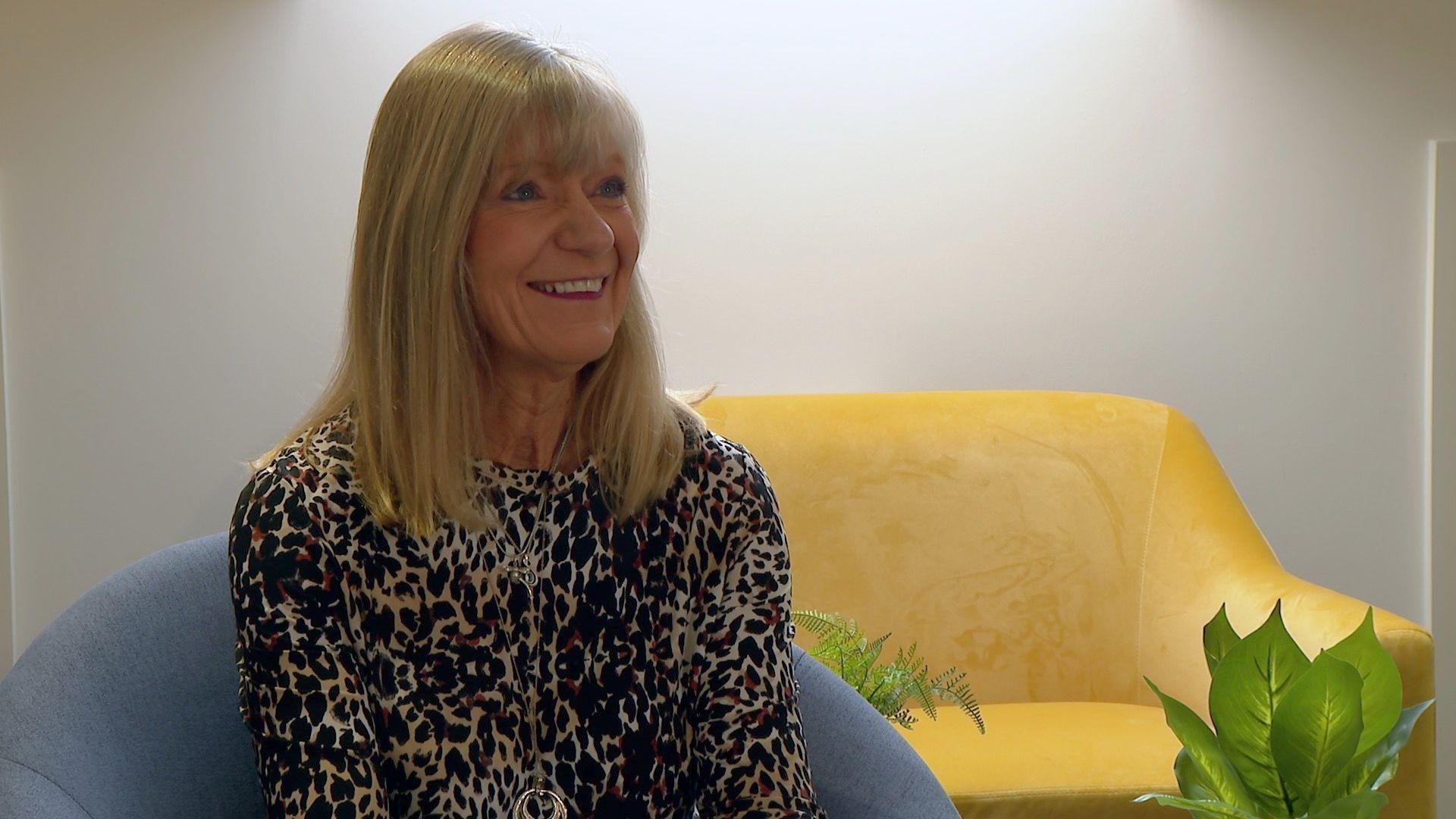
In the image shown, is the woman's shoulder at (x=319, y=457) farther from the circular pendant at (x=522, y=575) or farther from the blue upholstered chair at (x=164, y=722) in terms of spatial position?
the blue upholstered chair at (x=164, y=722)

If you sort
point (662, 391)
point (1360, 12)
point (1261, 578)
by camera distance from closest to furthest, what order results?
point (662, 391)
point (1261, 578)
point (1360, 12)

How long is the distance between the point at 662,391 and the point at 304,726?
517 millimetres

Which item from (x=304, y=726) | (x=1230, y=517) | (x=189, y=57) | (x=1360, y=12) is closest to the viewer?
(x=304, y=726)

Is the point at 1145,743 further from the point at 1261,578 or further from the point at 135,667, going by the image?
the point at 135,667

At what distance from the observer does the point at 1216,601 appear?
284 centimetres

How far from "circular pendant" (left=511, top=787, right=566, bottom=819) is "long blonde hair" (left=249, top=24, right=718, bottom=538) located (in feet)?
0.86

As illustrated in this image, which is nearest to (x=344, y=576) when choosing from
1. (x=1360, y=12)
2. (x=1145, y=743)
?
(x=1145, y=743)

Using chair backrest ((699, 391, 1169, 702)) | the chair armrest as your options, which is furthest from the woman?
chair backrest ((699, 391, 1169, 702))

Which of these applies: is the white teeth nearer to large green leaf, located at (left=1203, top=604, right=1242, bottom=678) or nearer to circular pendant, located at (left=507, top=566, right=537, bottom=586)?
circular pendant, located at (left=507, top=566, right=537, bottom=586)

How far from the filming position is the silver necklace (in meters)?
1.32

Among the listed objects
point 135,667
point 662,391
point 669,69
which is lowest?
point 135,667

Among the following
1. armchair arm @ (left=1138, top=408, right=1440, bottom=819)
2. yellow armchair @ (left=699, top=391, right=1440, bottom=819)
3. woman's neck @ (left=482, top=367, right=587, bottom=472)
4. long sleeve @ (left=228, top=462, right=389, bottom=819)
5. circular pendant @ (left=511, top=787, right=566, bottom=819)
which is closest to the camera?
long sleeve @ (left=228, top=462, right=389, bottom=819)

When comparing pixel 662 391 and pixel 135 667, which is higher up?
pixel 662 391

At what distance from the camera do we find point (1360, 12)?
339 centimetres
